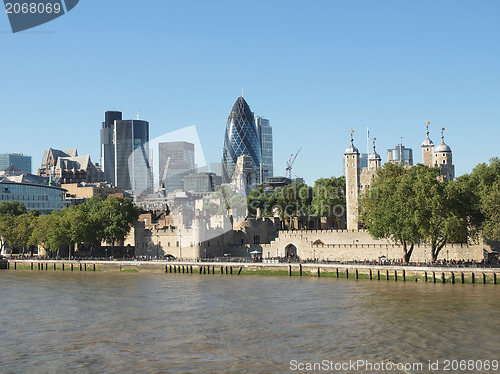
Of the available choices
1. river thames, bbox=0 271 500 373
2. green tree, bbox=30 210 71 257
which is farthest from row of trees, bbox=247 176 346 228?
river thames, bbox=0 271 500 373

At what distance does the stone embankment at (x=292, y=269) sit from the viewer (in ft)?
194

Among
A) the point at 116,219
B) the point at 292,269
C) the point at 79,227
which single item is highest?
the point at 116,219

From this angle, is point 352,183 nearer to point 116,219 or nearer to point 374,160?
point 374,160

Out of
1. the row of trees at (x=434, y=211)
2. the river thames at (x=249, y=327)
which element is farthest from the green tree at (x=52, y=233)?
the row of trees at (x=434, y=211)

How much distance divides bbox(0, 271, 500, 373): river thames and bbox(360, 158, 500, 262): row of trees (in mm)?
6672

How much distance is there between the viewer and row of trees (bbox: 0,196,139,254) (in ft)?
289

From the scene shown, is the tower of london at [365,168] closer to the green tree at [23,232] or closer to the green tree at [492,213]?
the green tree at [492,213]

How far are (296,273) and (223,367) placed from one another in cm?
3978

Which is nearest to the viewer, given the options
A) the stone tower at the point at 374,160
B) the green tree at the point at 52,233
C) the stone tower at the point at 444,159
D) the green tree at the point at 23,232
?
the green tree at the point at 52,233

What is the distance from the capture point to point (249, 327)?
39562 millimetres

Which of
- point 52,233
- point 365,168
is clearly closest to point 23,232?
point 52,233

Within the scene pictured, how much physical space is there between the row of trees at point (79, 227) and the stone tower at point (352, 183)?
31.2m

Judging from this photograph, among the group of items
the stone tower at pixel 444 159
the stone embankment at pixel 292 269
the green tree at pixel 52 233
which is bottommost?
the stone embankment at pixel 292 269

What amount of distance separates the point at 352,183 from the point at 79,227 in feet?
130
